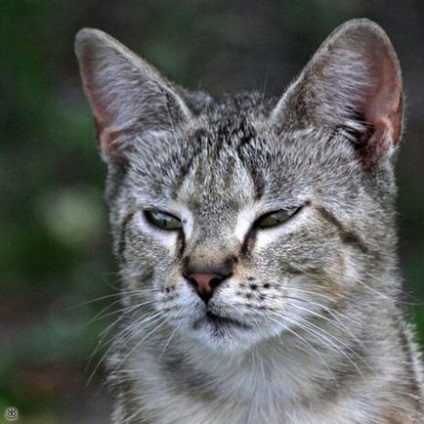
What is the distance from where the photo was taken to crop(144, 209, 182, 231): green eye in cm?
504

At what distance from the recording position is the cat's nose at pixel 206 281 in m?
4.65

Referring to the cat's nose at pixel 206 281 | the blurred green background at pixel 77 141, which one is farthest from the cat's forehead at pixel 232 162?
the blurred green background at pixel 77 141

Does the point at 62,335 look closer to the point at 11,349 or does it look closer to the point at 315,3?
the point at 11,349

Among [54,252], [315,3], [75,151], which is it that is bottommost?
[54,252]

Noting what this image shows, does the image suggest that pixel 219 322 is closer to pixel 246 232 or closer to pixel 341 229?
pixel 246 232

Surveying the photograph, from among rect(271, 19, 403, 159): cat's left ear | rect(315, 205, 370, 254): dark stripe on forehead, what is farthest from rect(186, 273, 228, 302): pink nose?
rect(271, 19, 403, 159): cat's left ear

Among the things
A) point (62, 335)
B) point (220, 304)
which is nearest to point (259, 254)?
point (220, 304)

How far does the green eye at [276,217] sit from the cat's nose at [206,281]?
1.02 feet

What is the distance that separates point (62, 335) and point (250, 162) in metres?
3.07

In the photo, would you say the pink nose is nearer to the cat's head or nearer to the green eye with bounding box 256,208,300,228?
the cat's head

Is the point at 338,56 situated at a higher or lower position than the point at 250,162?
higher

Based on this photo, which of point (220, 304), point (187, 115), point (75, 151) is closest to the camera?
point (220, 304)

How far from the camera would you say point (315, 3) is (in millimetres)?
8430

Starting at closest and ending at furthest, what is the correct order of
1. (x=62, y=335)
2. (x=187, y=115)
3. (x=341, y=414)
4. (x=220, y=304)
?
(x=220, y=304), (x=341, y=414), (x=187, y=115), (x=62, y=335)
